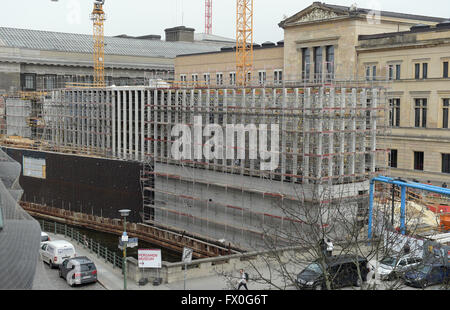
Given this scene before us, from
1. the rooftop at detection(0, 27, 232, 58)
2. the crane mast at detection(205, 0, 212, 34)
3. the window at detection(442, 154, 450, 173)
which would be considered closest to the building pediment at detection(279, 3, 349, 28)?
the window at detection(442, 154, 450, 173)

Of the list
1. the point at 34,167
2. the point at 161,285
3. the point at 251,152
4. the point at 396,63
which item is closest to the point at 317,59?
the point at 396,63

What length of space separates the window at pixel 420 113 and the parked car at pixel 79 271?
3234 centimetres

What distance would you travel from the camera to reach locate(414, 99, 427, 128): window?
49406 millimetres

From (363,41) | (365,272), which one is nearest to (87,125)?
(363,41)

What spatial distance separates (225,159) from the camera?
121 feet

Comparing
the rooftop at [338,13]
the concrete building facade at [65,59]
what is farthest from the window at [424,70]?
the concrete building facade at [65,59]

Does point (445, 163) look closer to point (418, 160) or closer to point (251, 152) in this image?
point (418, 160)

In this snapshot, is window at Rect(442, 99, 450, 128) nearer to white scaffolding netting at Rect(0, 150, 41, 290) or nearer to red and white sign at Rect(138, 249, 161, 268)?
red and white sign at Rect(138, 249, 161, 268)

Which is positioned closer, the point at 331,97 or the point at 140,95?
the point at 331,97

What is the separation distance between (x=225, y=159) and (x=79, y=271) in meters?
12.8

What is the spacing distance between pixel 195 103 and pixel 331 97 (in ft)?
36.8
